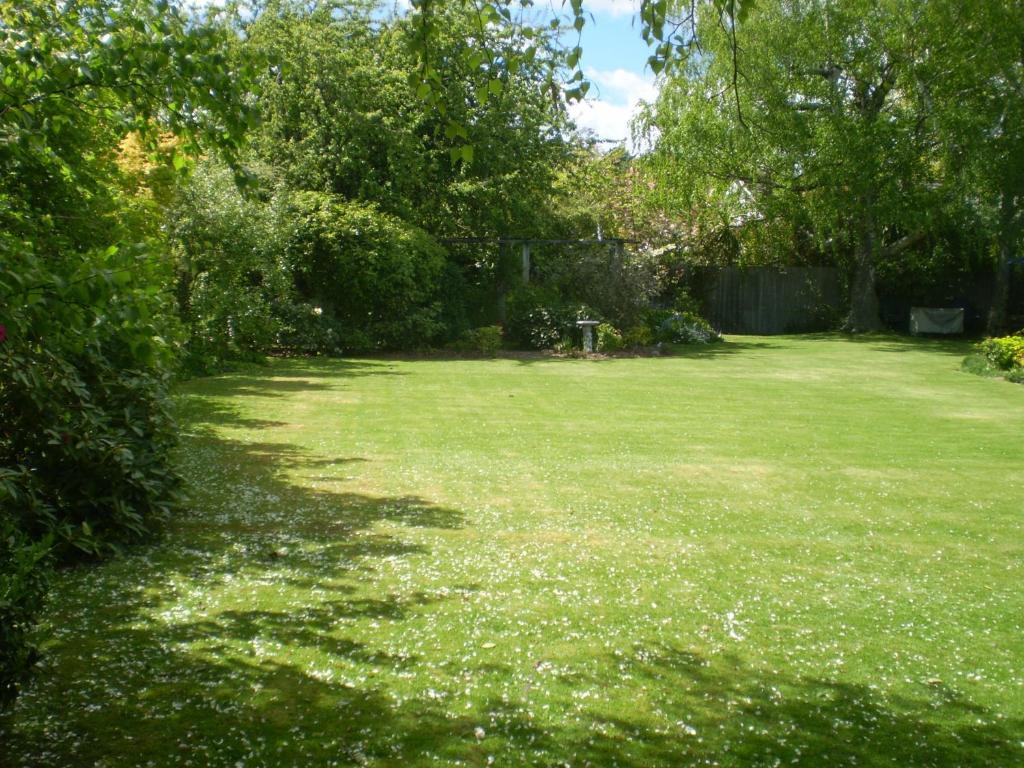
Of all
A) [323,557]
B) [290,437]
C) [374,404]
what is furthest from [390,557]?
[374,404]

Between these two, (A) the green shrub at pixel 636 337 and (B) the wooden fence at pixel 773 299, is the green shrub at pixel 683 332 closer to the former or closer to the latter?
(A) the green shrub at pixel 636 337

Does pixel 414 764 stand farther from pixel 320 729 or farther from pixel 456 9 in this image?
pixel 456 9

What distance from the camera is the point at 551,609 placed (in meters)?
5.42

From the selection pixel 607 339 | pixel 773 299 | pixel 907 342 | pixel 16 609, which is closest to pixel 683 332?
pixel 607 339

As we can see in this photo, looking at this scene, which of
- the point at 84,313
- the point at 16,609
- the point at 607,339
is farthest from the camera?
the point at 607,339

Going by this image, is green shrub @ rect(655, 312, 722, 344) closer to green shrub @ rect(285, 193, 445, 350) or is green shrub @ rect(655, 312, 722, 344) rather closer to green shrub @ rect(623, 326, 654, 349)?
green shrub @ rect(623, 326, 654, 349)

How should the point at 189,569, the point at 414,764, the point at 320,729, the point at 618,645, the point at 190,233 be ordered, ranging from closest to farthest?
the point at 414,764
the point at 320,729
the point at 618,645
the point at 189,569
the point at 190,233

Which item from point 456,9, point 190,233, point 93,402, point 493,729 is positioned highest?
point 456,9

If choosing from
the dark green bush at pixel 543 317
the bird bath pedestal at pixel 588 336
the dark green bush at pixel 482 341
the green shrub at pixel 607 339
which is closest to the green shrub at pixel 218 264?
the dark green bush at pixel 482 341

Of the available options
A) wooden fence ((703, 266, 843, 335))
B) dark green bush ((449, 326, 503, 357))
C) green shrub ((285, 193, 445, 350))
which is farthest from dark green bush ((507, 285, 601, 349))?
wooden fence ((703, 266, 843, 335))

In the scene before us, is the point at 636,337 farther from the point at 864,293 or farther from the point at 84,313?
the point at 84,313

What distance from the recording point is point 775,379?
18203mm

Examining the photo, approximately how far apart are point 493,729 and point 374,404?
10.2 metres

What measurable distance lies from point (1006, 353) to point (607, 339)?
349 inches
